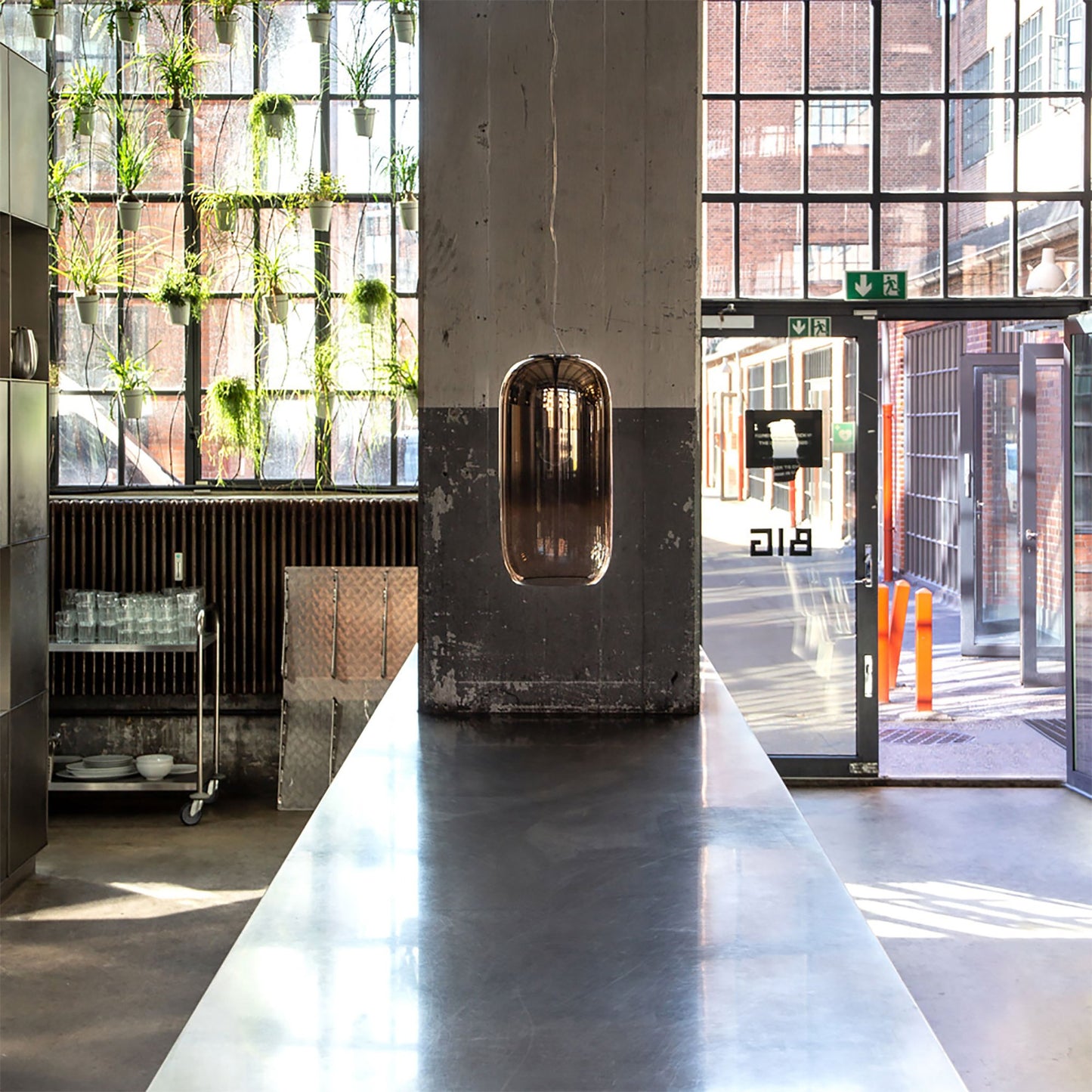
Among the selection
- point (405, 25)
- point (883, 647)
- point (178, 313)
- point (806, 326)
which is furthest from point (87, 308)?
point (883, 647)

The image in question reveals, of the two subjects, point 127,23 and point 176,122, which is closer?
point 127,23

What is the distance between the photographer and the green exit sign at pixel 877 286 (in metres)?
7.05

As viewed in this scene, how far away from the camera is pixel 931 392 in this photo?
13219mm

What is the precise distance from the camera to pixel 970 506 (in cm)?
1070

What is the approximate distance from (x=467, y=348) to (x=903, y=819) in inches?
138

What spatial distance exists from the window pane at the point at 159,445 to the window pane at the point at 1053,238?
4.58m

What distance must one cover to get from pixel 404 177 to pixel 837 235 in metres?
2.34

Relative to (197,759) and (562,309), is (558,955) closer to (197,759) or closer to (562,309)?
(562,309)

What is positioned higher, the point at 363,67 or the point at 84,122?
the point at 363,67

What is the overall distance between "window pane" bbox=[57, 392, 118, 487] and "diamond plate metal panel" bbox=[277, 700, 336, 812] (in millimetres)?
1736

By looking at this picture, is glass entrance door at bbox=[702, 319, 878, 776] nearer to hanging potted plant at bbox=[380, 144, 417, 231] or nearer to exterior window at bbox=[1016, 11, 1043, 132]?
exterior window at bbox=[1016, 11, 1043, 132]

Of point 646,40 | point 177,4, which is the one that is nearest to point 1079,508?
point 646,40

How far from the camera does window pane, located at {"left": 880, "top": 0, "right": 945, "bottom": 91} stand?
7066 mm

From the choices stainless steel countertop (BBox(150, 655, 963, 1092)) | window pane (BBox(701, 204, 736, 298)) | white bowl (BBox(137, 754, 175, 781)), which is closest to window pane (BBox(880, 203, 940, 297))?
window pane (BBox(701, 204, 736, 298))
